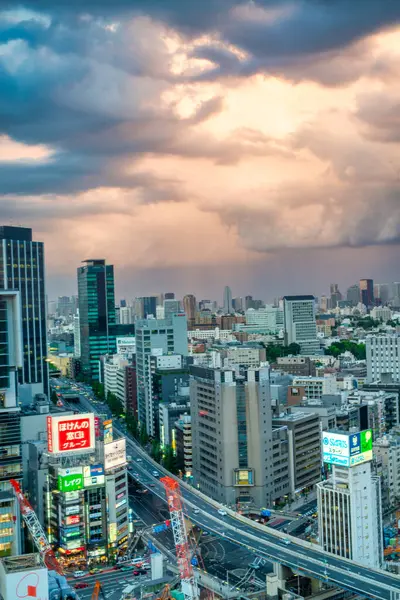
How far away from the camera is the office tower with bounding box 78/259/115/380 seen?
6122 cm

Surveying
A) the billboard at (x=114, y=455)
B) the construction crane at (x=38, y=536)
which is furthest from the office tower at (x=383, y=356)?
the construction crane at (x=38, y=536)

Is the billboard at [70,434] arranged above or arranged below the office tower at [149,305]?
below

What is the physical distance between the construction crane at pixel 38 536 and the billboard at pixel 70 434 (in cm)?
180

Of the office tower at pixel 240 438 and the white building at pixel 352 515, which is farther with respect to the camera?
the office tower at pixel 240 438

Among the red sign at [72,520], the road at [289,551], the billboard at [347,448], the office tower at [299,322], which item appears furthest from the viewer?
the office tower at [299,322]

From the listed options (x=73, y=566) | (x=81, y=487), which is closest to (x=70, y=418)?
(x=81, y=487)

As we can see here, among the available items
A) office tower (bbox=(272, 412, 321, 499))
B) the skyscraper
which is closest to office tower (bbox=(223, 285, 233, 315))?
the skyscraper

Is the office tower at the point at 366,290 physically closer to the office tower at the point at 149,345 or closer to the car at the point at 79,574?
the office tower at the point at 149,345

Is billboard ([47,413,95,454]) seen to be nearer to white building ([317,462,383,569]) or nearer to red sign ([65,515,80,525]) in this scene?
red sign ([65,515,80,525])

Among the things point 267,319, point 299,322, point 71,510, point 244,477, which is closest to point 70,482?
point 71,510

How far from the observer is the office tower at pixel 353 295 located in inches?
4991

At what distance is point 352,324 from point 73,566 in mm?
72192

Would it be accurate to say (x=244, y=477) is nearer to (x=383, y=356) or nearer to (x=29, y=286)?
(x=383, y=356)

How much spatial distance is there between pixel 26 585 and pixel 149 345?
29.0 metres
